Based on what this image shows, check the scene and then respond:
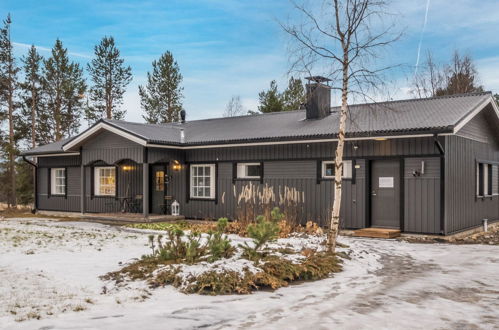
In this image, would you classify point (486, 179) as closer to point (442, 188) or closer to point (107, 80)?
point (442, 188)

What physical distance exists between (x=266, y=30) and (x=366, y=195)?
5.30m

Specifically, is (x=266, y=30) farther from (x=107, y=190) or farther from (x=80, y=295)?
(x=107, y=190)

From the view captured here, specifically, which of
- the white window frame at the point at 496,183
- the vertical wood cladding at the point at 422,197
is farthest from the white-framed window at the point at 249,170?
the white window frame at the point at 496,183

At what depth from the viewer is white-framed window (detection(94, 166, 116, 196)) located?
1778cm

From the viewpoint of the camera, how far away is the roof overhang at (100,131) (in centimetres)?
1449

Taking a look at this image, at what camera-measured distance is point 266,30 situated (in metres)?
9.05

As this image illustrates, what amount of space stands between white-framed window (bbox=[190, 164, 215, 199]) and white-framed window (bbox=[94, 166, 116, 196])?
3.75 meters

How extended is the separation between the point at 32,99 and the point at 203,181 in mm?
18075

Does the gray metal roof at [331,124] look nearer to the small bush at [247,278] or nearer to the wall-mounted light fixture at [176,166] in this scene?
the wall-mounted light fixture at [176,166]

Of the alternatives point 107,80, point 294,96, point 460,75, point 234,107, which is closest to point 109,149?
point 107,80

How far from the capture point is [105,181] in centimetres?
1805

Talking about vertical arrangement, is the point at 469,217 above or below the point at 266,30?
below

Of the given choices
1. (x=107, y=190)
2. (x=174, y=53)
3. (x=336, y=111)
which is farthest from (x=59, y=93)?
(x=336, y=111)

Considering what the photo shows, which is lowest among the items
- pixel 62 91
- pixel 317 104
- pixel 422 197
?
pixel 422 197
